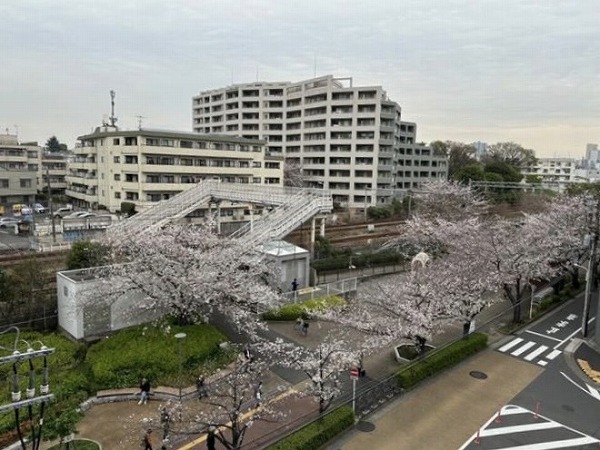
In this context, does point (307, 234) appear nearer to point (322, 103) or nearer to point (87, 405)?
point (87, 405)

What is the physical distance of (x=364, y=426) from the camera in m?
14.4

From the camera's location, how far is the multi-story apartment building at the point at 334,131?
65188 millimetres

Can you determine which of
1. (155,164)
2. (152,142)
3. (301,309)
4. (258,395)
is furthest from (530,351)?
(152,142)

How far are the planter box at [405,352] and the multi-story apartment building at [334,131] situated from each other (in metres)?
41.5

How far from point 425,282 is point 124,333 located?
46.8 feet

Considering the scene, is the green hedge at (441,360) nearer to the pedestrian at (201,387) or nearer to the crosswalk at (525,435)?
the crosswalk at (525,435)

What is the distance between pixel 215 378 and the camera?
16828 millimetres

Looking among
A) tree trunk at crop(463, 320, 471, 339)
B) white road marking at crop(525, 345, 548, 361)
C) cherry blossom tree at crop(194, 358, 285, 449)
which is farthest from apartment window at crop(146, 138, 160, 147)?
white road marking at crop(525, 345, 548, 361)

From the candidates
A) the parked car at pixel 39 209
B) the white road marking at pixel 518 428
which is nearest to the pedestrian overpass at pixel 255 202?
the white road marking at pixel 518 428

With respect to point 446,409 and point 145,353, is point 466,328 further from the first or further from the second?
point 145,353

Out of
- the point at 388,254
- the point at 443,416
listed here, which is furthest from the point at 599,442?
the point at 388,254

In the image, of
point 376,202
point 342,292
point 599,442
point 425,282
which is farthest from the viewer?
point 376,202

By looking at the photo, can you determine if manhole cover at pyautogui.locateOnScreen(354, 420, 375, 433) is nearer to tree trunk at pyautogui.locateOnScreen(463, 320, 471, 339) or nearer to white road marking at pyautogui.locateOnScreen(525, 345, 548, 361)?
tree trunk at pyautogui.locateOnScreen(463, 320, 471, 339)

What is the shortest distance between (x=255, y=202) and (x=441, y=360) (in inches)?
786
